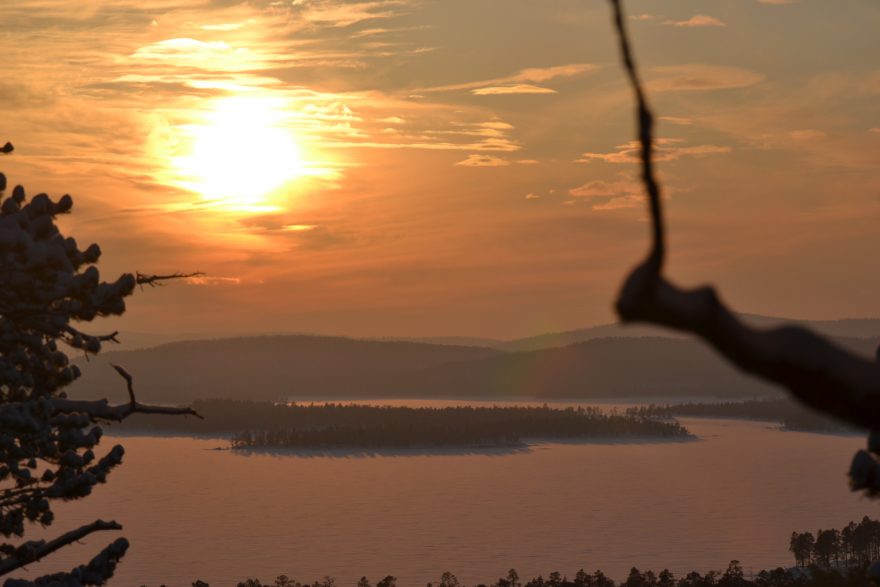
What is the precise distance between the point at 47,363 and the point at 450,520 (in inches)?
4985

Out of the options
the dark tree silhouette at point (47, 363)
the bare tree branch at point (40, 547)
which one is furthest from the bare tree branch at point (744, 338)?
the bare tree branch at point (40, 547)

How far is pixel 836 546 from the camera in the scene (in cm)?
10619

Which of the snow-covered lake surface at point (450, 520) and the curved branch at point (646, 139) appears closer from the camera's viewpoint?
the curved branch at point (646, 139)

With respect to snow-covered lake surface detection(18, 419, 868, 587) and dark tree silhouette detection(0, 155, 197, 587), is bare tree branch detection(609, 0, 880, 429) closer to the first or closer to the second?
dark tree silhouette detection(0, 155, 197, 587)

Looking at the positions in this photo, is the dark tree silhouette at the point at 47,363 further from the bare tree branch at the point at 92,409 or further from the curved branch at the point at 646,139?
the curved branch at the point at 646,139

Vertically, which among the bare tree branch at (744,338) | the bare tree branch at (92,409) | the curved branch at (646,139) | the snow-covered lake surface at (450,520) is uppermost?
the curved branch at (646,139)

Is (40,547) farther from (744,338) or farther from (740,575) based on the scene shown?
(740,575)

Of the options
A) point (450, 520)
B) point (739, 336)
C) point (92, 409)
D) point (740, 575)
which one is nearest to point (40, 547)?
point (92, 409)

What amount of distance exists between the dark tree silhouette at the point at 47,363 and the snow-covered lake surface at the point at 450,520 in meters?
73.7

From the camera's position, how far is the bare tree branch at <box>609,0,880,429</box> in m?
4.66

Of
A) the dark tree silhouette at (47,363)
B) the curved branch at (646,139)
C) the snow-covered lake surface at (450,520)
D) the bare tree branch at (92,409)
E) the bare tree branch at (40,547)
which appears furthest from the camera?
the snow-covered lake surface at (450,520)

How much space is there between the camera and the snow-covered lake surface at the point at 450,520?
113m

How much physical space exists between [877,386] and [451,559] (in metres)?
114

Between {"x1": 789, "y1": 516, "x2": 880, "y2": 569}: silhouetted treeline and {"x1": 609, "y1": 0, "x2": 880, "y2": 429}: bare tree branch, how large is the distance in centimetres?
10794
